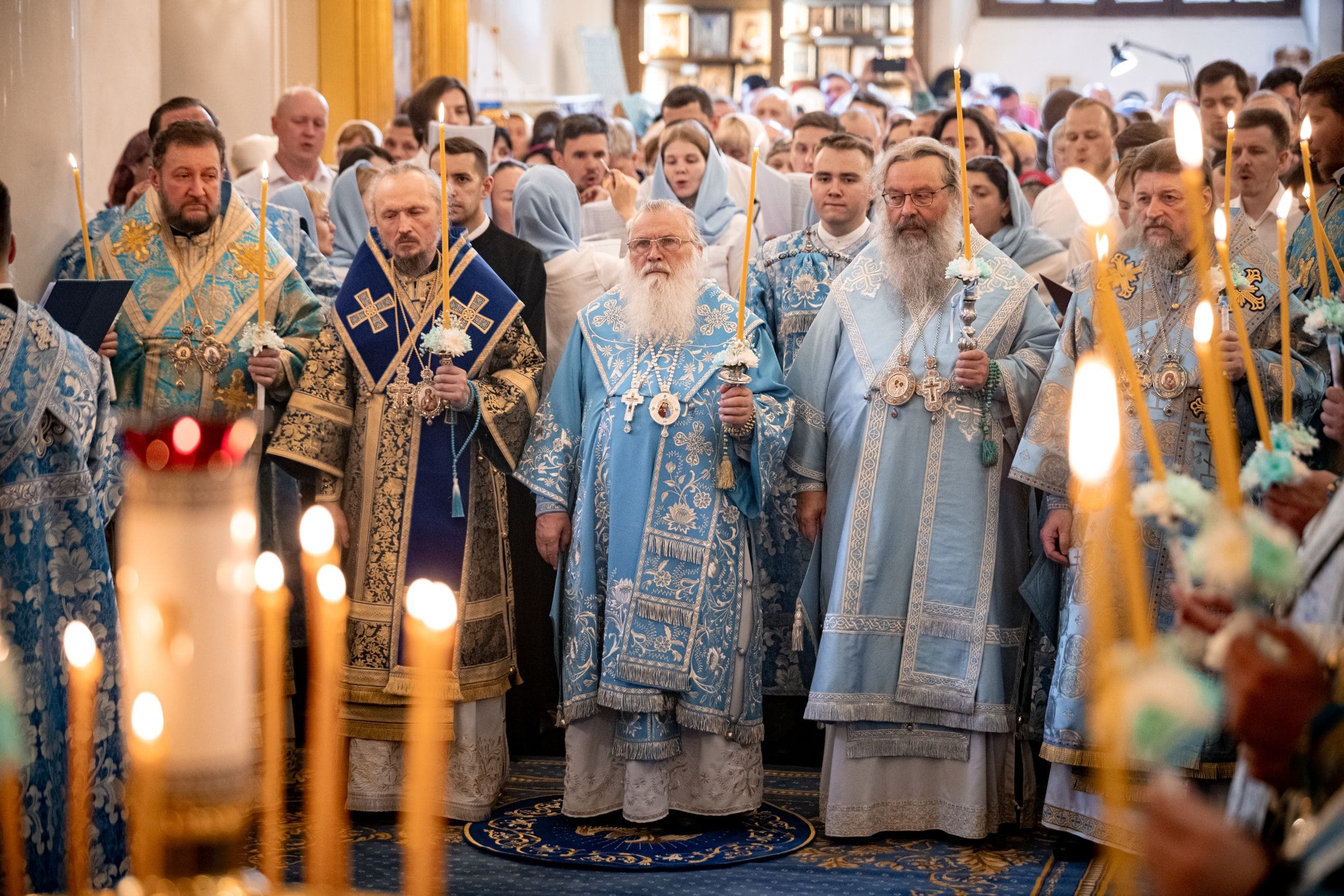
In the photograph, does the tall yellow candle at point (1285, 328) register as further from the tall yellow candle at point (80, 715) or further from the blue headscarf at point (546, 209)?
the blue headscarf at point (546, 209)

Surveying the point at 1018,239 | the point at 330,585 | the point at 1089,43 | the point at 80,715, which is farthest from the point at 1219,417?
the point at 1089,43

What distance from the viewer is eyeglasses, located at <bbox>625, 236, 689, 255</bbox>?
4516mm

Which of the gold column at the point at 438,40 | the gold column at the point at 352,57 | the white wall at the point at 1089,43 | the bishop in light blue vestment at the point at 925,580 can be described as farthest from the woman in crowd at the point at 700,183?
the white wall at the point at 1089,43

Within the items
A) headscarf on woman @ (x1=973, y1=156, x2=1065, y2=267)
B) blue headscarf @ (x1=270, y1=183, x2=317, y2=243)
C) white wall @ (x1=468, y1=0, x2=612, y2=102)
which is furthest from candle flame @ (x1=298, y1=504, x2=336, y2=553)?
white wall @ (x1=468, y1=0, x2=612, y2=102)

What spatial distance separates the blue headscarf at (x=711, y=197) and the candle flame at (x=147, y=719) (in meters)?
4.71

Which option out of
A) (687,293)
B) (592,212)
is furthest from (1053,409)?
(592,212)

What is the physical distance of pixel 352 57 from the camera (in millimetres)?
9672

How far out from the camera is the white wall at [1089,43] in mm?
17938

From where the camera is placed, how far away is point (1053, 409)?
4.17 meters

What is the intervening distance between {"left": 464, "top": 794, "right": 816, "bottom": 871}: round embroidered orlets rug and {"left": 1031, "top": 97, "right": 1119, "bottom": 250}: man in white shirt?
122 inches

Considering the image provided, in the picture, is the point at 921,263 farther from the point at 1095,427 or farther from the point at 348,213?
the point at 1095,427

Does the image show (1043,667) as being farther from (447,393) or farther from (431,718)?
(431,718)

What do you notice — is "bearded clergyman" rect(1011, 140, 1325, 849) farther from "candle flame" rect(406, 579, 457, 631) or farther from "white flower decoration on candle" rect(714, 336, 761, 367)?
"candle flame" rect(406, 579, 457, 631)

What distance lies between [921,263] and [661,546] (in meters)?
1.14
